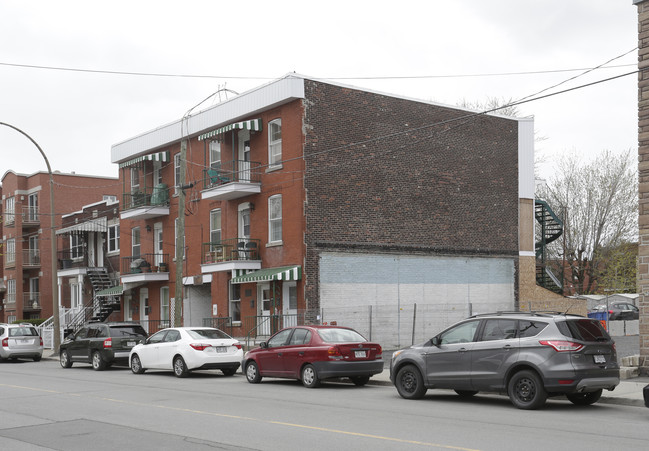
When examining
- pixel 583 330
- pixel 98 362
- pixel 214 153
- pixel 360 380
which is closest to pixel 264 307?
pixel 214 153

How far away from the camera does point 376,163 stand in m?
30.5

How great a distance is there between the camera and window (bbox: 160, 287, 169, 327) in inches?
1464

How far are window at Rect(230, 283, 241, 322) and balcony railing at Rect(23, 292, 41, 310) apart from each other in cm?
2761

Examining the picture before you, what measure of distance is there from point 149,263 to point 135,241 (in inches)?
118

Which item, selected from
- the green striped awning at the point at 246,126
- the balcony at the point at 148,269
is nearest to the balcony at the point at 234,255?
the green striped awning at the point at 246,126

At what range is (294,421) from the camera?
11.8 metres

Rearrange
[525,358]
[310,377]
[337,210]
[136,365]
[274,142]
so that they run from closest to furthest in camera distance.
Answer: [525,358] → [310,377] → [136,365] → [337,210] → [274,142]

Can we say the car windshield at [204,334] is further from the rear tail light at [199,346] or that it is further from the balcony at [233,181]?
the balcony at [233,181]

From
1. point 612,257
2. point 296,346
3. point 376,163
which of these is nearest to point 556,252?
point 612,257

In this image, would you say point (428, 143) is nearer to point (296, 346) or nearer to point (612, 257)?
point (296, 346)

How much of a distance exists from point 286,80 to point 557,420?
1930 cm

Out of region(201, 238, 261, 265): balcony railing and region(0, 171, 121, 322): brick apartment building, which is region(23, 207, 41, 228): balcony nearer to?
region(0, 171, 121, 322): brick apartment building

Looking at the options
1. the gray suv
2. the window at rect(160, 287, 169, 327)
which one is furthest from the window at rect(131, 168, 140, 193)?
the gray suv

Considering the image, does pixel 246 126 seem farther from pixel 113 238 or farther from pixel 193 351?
pixel 113 238
